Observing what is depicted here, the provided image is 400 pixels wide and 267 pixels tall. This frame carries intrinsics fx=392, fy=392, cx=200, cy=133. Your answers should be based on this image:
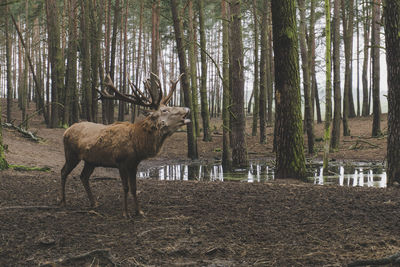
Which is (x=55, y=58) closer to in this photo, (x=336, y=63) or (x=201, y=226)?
(x=336, y=63)

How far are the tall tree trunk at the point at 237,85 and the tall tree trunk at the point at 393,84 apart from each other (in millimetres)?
5798

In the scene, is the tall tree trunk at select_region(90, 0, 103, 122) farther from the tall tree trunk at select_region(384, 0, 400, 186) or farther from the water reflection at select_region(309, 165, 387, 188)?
the tall tree trunk at select_region(384, 0, 400, 186)

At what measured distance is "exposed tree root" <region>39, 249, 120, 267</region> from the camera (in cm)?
364

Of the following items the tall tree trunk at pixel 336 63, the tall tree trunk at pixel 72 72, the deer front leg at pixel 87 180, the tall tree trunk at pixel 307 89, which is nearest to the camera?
the deer front leg at pixel 87 180

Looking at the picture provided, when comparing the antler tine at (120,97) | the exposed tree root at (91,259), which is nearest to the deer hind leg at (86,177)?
the antler tine at (120,97)

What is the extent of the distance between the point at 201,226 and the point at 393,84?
4.83 meters

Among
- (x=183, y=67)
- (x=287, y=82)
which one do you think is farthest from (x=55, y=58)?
(x=287, y=82)

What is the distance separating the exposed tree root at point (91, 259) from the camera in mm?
3642

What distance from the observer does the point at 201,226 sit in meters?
4.82

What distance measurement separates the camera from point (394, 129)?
7.34 metres

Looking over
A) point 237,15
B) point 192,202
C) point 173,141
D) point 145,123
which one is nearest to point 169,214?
point 192,202

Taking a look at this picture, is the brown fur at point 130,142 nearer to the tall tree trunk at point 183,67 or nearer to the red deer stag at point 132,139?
the red deer stag at point 132,139

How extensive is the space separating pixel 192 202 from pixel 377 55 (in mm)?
16778

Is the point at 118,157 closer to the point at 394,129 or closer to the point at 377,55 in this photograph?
the point at 394,129
